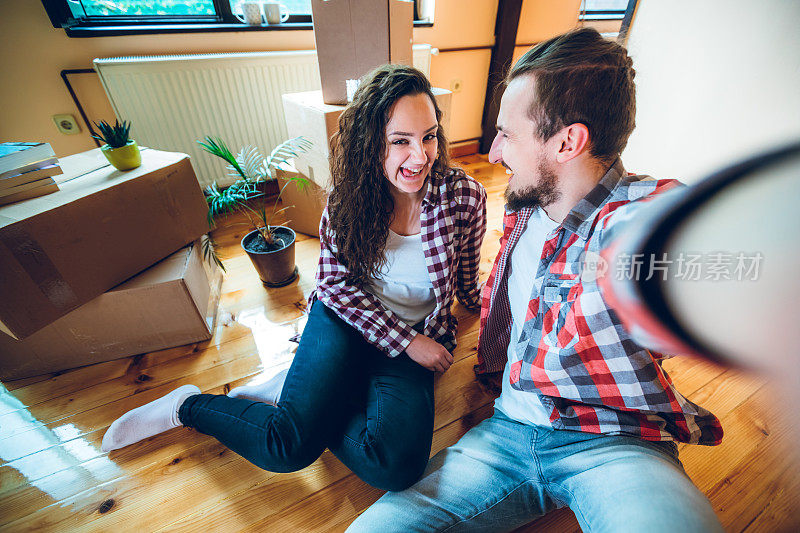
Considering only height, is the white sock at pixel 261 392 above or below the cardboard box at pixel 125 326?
below

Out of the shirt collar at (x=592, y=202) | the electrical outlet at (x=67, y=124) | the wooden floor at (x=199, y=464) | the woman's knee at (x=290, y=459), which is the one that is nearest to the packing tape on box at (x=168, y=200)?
the wooden floor at (x=199, y=464)

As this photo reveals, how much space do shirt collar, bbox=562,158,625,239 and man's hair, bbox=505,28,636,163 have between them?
0.15 ft

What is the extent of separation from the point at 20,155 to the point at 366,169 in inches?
35.0

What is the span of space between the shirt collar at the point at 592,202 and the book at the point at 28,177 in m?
1.26

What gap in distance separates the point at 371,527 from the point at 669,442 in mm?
560

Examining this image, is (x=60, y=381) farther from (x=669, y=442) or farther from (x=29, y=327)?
(x=669, y=442)

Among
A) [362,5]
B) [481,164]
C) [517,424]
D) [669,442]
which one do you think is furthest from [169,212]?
[481,164]

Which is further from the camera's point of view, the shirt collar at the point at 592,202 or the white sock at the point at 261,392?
the white sock at the point at 261,392

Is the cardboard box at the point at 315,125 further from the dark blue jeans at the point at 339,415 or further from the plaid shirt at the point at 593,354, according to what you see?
the plaid shirt at the point at 593,354

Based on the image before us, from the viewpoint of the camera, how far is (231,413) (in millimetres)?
831

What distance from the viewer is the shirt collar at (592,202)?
641mm

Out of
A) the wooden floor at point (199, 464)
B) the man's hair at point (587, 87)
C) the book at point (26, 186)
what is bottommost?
the wooden floor at point (199, 464)

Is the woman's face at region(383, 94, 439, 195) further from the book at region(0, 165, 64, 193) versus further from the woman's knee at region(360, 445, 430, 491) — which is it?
the book at region(0, 165, 64, 193)

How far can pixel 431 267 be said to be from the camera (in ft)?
2.97
